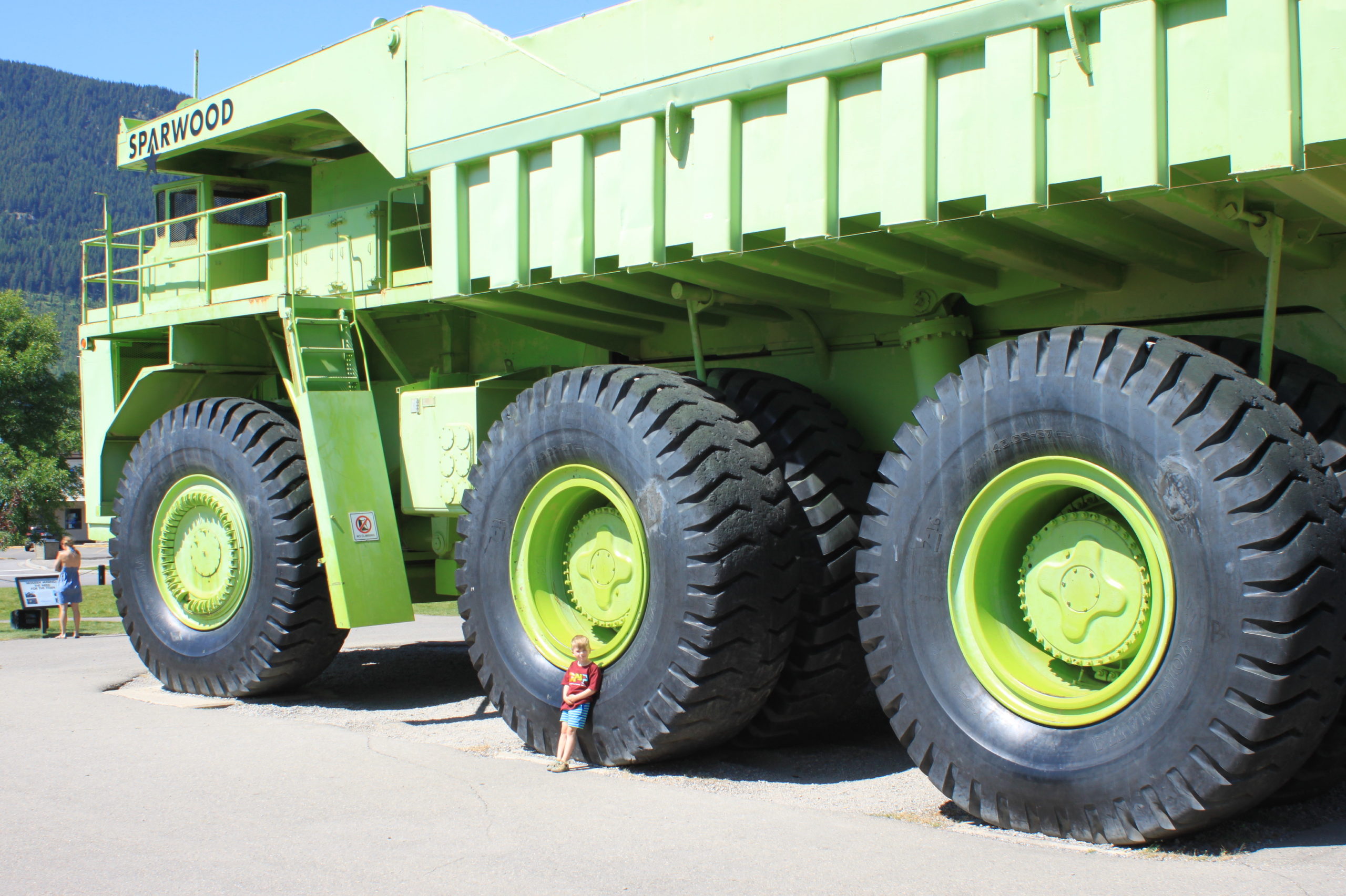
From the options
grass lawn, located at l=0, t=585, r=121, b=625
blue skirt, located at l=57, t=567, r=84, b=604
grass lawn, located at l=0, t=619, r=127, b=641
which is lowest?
grass lawn, located at l=0, t=585, r=121, b=625

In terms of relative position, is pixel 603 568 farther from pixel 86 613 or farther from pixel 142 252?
pixel 86 613

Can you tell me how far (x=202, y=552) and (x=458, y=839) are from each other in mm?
4757

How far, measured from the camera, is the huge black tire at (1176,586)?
4.21 m

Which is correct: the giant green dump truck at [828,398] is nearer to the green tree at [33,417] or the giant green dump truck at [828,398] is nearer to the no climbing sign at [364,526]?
the no climbing sign at [364,526]

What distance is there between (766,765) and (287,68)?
575cm

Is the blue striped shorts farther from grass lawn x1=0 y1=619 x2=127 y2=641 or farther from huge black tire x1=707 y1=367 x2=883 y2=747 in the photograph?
grass lawn x1=0 y1=619 x2=127 y2=641

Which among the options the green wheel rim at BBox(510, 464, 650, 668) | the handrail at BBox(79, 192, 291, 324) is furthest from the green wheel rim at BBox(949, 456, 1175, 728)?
the handrail at BBox(79, 192, 291, 324)

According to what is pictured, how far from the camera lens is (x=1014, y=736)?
4.87 meters

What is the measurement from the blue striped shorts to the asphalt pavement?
0.24 meters

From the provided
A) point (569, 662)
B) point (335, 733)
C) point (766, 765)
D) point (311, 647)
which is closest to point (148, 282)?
point (311, 647)

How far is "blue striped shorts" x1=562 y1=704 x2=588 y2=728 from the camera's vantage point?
6.30 m

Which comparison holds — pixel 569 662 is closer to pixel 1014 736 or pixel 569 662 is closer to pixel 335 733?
pixel 335 733

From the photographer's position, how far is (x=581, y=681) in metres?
6.29

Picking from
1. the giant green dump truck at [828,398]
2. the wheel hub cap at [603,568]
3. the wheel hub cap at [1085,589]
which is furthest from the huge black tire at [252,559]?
the wheel hub cap at [1085,589]
